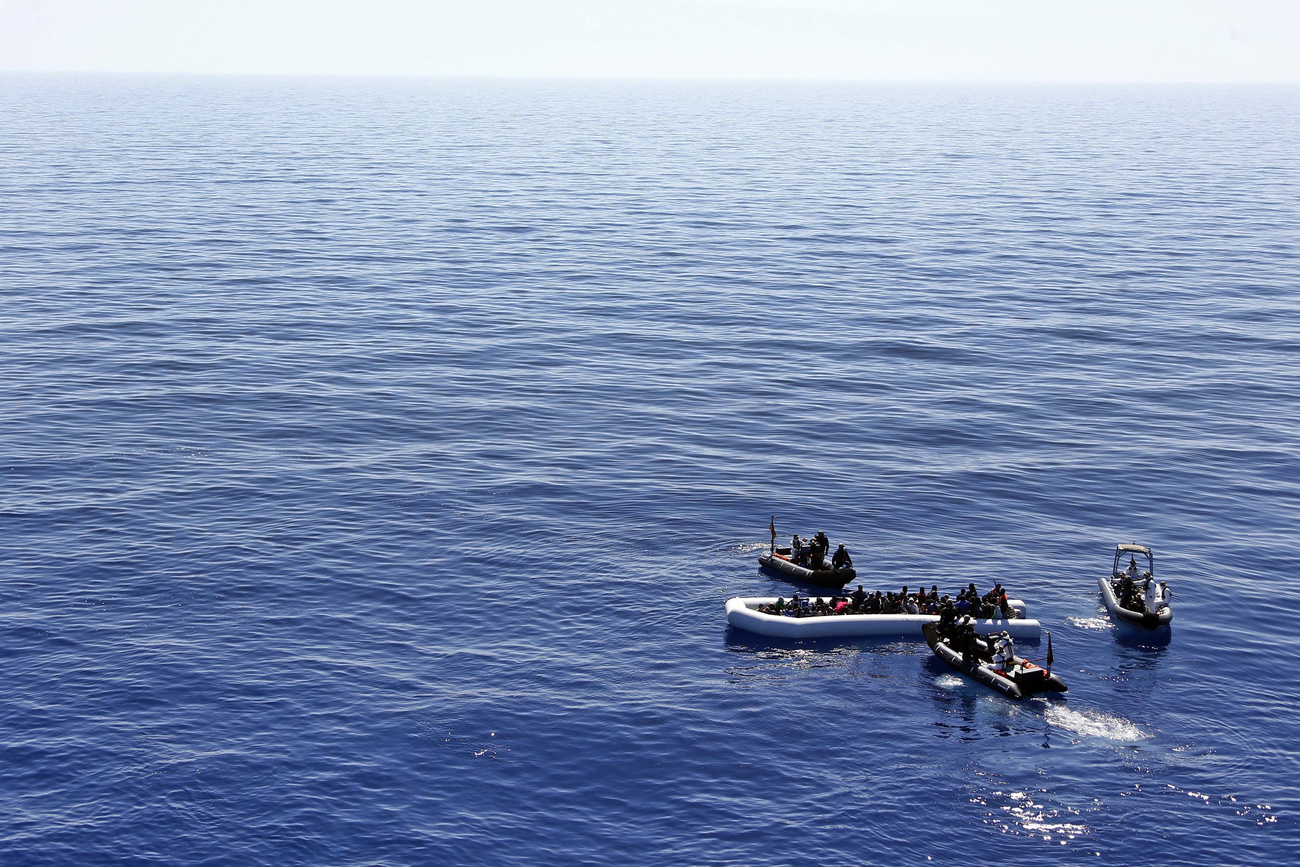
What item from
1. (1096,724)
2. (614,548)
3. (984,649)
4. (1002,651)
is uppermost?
(614,548)

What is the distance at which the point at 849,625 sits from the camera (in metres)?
54.5

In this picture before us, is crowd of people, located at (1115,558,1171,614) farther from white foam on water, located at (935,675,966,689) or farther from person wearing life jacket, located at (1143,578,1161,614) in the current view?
white foam on water, located at (935,675,966,689)

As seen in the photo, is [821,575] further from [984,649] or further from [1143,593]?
[1143,593]

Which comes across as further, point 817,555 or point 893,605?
point 817,555

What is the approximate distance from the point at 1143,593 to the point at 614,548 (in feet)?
79.0

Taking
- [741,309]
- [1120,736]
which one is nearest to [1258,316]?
[741,309]

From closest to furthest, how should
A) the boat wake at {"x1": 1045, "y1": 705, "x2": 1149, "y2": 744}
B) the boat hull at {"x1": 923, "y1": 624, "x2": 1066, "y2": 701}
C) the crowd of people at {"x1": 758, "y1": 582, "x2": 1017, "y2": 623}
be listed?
the boat wake at {"x1": 1045, "y1": 705, "x2": 1149, "y2": 744} → the boat hull at {"x1": 923, "y1": 624, "x2": 1066, "y2": 701} → the crowd of people at {"x1": 758, "y1": 582, "x2": 1017, "y2": 623}

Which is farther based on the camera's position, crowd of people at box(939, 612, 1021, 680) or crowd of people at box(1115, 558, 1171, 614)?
crowd of people at box(1115, 558, 1171, 614)

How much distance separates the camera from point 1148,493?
70375 mm

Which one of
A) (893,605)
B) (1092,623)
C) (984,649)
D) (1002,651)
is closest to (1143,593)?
(1092,623)

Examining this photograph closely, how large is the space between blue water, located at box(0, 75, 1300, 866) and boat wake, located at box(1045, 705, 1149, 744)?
169 millimetres

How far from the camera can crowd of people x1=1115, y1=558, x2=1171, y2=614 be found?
54.9 meters

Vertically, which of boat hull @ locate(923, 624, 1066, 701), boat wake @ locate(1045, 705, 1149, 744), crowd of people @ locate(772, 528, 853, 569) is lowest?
boat wake @ locate(1045, 705, 1149, 744)

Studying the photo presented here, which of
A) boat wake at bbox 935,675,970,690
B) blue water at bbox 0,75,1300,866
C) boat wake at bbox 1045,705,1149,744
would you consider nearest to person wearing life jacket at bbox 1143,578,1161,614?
blue water at bbox 0,75,1300,866
